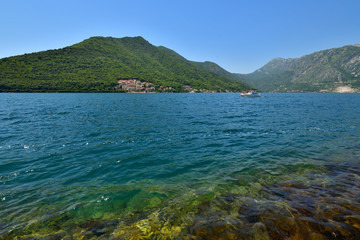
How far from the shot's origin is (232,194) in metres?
8.56

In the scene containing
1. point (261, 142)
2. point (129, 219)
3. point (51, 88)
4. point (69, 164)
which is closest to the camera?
point (129, 219)

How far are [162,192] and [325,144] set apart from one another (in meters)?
18.7

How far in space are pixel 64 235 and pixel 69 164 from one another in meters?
8.12

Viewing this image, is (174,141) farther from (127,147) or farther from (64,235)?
(64,235)

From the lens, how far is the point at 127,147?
16.6 meters

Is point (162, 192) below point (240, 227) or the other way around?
below

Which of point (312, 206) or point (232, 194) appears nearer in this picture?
point (312, 206)

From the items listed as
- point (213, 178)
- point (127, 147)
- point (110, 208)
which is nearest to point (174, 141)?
point (127, 147)

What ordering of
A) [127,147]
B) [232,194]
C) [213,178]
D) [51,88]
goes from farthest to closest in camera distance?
[51,88] < [127,147] < [213,178] < [232,194]

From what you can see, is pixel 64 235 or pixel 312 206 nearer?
pixel 64 235

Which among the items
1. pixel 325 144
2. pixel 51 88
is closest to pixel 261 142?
pixel 325 144

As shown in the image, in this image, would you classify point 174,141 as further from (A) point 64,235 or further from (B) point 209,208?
(A) point 64,235

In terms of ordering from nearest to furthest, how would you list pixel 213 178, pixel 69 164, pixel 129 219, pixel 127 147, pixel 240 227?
1. pixel 240 227
2. pixel 129 219
3. pixel 213 178
4. pixel 69 164
5. pixel 127 147

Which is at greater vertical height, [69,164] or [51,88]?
[51,88]
